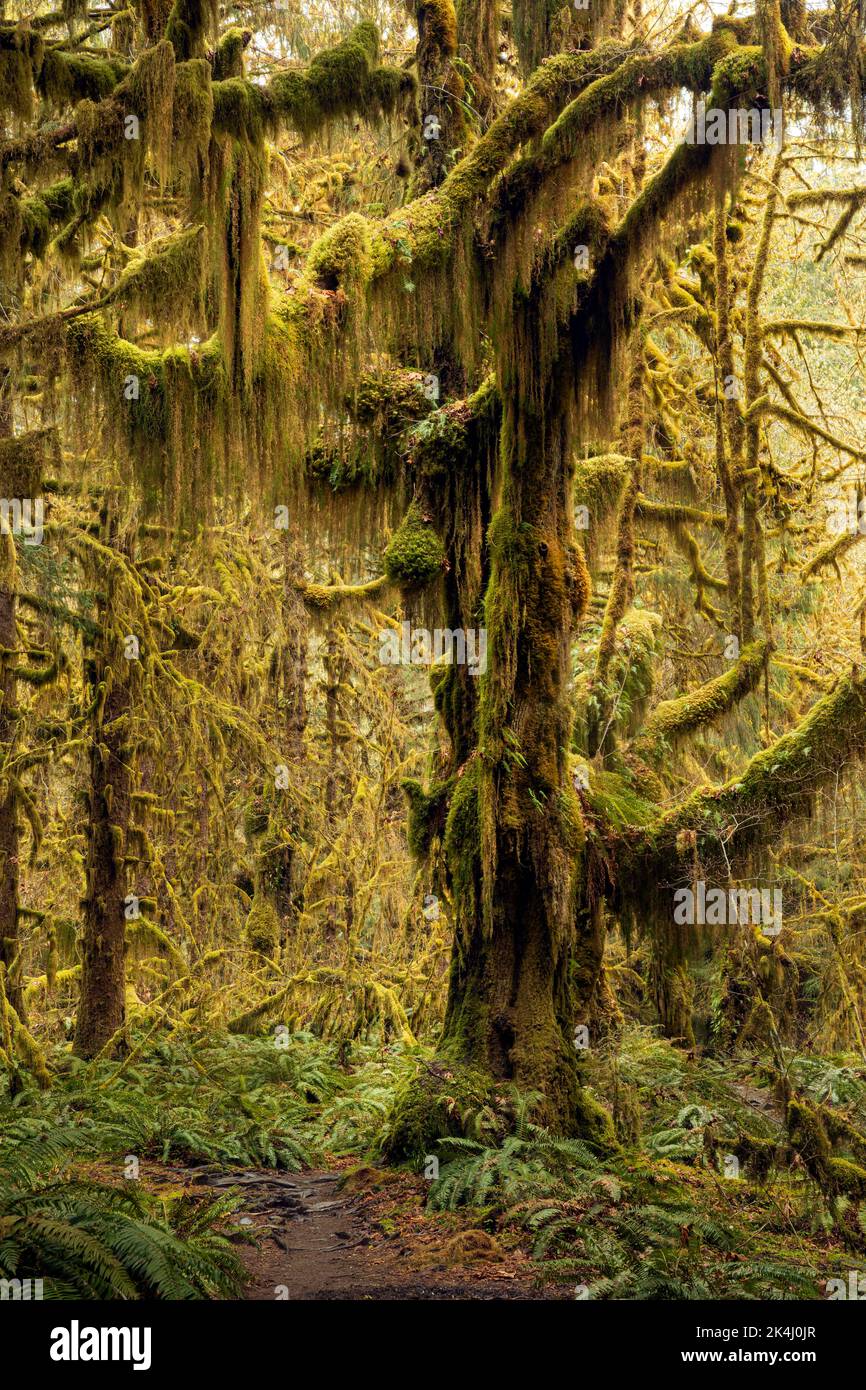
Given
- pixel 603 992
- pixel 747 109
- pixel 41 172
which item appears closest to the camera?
pixel 41 172

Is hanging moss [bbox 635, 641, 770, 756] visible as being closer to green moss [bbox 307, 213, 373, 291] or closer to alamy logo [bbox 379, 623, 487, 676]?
alamy logo [bbox 379, 623, 487, 676]

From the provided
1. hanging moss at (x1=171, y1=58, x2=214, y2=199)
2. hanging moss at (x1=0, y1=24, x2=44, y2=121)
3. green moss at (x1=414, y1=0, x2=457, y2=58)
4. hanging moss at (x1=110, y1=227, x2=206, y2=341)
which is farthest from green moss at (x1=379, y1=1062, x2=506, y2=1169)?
green moss at (x1=414, y1=0, x2=457, y2=58)

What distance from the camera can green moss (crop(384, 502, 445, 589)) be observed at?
933 cm

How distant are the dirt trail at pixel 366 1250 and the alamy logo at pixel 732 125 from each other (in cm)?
632

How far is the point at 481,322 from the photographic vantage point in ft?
27.5

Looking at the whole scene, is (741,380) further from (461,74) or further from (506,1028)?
(506,1028)

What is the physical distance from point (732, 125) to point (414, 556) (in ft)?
11.9

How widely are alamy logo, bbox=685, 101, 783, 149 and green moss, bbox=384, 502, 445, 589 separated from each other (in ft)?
10.9

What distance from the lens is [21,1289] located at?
5.15 meters

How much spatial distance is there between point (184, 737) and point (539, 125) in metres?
6.23

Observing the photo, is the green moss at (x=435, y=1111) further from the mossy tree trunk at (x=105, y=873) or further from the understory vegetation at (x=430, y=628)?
the mossy tree trunk at (x=105, y=873)

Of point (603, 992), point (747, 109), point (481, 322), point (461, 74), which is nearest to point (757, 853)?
point (603, 992)

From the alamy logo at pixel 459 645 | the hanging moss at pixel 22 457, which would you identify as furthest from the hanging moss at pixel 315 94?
the alamy logo at pixel 459 645

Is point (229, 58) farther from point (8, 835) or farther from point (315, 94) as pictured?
point (8, 835)
